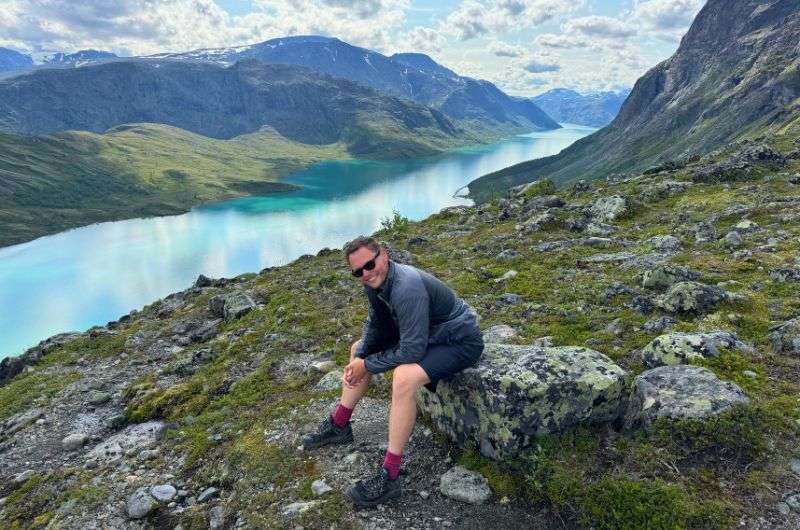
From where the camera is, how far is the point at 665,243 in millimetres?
21078

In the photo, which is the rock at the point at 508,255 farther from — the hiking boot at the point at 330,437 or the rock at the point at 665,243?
the hiking boot at the point at 330,437

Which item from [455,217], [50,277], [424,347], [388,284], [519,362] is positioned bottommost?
→ [50,277]

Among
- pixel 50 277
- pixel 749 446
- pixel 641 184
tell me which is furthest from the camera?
pixel 50 277

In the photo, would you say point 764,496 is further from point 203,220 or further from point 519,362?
point 203,220

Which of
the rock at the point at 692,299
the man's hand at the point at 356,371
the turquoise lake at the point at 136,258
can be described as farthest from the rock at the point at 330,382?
the turquoise lake at the point at 136,258

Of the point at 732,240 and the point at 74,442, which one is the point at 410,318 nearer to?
the point at 74,442

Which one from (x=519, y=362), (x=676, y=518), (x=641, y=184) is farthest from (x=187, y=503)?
(x=641, y=184)

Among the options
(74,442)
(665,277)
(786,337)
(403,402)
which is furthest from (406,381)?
(665,277)

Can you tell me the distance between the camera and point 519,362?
8633 mm

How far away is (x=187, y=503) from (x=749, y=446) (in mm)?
9941

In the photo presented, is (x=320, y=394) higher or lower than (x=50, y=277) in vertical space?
higher

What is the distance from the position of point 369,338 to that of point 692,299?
958cm

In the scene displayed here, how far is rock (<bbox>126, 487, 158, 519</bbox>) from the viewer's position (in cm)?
889

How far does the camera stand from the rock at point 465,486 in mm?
7742
